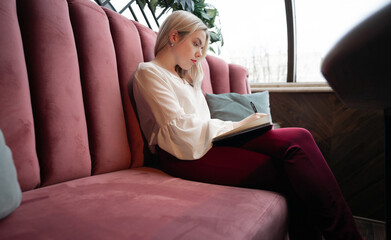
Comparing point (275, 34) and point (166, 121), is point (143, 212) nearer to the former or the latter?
point (166, 121)

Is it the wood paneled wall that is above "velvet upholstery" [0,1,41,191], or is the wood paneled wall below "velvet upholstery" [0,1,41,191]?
below

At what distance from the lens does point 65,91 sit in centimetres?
92

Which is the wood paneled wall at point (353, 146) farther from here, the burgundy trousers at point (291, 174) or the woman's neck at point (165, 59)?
the woman's neck at point (165, 59)

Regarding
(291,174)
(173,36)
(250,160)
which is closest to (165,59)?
(173,36)

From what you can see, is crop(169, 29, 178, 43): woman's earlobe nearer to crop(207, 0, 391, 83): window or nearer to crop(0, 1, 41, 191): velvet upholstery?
crop(0, 1, 41, 191): velvet upholstery

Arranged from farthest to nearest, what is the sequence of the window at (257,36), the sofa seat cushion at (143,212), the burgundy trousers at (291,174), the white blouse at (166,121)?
the window at (257,36) < the white blouse at (166,121) < the burgundy trousers at (291,174) < the sofa seat cushion at (143,212)

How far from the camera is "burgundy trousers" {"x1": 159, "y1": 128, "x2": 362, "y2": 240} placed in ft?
2.83

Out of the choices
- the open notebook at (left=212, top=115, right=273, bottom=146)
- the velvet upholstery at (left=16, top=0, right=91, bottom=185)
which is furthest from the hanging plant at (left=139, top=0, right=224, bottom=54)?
the open notebook at (left=212, top=115, right=273, bottom=146)

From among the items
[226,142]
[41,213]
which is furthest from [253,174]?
[41,213]

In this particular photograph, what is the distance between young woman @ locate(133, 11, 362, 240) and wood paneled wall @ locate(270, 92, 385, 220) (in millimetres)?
1184

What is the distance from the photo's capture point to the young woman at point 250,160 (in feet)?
2.85

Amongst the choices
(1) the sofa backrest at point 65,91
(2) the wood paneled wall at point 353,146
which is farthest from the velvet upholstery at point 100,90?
(2) the wood paneled wall at point 353,146

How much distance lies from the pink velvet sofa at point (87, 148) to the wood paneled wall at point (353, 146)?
1.37 m

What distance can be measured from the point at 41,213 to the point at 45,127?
13.5 inches
